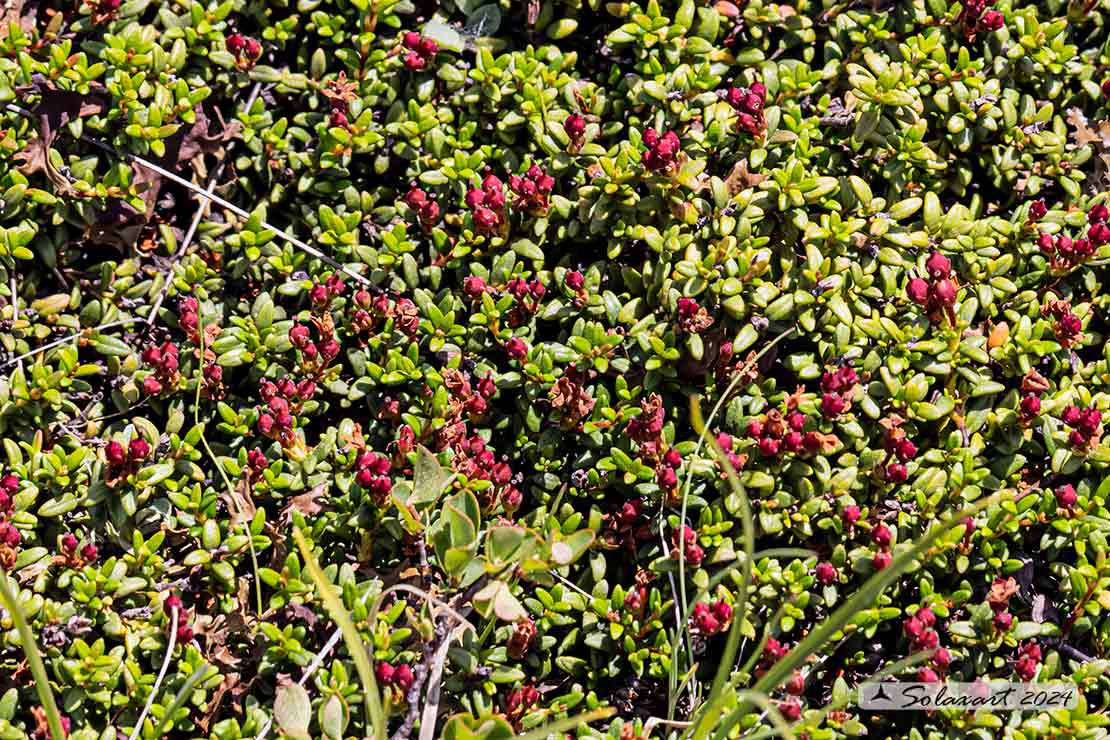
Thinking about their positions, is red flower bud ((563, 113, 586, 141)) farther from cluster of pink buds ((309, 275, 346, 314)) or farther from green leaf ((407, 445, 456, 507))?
green leaf ((407, 445, 456, 507))

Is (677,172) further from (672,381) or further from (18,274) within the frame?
(18,274)

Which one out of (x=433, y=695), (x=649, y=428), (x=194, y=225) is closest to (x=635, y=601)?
(x=649, y=428)

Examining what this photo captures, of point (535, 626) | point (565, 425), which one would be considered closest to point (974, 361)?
point (565, 425)

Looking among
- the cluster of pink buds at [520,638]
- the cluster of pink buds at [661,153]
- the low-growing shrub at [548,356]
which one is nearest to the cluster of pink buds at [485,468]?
the low-growing shrub at [548,356]

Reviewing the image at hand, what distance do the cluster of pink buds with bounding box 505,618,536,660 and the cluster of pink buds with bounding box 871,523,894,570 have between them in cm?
87

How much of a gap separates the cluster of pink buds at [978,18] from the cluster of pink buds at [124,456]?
259 centimetres

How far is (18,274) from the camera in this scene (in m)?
3.30

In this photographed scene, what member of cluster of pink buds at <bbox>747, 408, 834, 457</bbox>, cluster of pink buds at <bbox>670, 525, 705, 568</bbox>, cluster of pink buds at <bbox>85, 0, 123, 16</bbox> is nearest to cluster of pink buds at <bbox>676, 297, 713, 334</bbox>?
cluster of pink buds at <bbox>747, 408, 834, 457</bbox>

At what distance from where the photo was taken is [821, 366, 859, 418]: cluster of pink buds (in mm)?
2990

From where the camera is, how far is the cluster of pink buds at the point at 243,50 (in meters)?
3.39

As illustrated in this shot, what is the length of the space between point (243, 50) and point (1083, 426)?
8.29ft

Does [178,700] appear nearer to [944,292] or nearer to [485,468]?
[485,468]

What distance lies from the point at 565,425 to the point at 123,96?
155 centimetres

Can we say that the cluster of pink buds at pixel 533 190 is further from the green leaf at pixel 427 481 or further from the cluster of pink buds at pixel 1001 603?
the cluster of pink buds at pixel 1001 603
